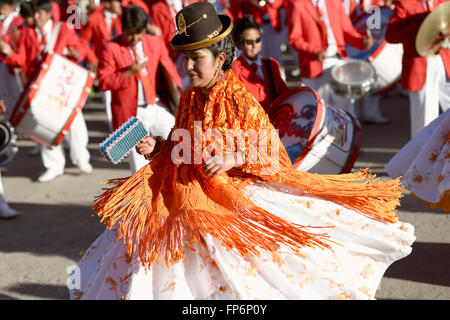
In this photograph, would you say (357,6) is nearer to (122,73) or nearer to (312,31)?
(312,31)

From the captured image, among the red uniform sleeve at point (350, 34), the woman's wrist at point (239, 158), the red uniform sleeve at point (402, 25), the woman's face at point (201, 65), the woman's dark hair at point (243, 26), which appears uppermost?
the woman's face at point (201, 65)

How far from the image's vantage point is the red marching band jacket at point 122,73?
15.7 feet

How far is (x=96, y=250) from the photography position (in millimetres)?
2918

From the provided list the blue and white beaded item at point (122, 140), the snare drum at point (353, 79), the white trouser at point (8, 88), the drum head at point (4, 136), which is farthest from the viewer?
the white trouser at point (8, 88)

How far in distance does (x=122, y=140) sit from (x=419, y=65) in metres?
3.43

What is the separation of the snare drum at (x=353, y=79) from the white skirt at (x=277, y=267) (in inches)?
116

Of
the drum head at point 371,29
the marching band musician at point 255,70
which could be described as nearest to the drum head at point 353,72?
the drum head at point 371,29

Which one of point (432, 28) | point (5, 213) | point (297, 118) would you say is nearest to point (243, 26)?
point (297, 118)

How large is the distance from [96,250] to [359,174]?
1287 mm

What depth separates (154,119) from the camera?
474 centimetres

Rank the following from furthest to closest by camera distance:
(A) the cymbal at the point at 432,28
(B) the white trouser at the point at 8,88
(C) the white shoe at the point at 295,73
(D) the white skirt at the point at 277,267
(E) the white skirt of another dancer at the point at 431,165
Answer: (C) the white shoe at the point at 295,73 → (B) the white trouser at the point at 8,88 → (A) the cymbal at the point at 432,28 → (E) the white skirt of another dancer at the point at 431,165 → (D) the white skirt at the point at 277,267

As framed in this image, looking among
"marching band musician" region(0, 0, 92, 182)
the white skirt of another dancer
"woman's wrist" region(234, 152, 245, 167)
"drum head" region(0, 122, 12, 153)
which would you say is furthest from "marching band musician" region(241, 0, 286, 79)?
"woman's wrist" region(234, 152, 245, 167)

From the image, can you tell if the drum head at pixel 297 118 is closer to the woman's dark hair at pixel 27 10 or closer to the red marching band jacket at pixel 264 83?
the red marching band jacket at pixel 264 83
